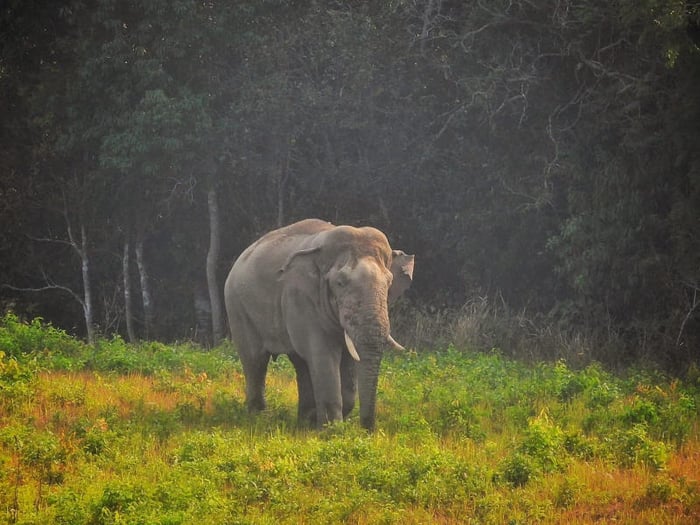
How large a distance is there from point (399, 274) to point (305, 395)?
1814mm

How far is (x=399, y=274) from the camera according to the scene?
12.2 meters

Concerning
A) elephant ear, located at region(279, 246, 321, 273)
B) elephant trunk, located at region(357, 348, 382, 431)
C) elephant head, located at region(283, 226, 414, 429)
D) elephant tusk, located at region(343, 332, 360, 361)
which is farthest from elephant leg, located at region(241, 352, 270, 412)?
elephant trunk, located at region(357, 348, 382, 431)

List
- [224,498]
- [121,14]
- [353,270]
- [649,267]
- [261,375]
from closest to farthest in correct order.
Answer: [224,498] → [353,270] → [261,375] → [649,267] → [121,14]

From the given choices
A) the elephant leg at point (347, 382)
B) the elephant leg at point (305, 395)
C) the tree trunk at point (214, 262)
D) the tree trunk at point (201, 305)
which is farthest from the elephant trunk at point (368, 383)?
the tree trunk at point (201, 305)

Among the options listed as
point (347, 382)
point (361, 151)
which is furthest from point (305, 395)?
point (361, 151)

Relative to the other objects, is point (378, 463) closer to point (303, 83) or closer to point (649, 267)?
point (649, 267)

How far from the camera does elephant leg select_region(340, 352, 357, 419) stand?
12.0 metres

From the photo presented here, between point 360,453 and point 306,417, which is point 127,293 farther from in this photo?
point 360,453

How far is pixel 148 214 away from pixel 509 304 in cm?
872

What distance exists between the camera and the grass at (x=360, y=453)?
8.38 metres

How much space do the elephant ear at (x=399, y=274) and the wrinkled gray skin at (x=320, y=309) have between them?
0.01 m

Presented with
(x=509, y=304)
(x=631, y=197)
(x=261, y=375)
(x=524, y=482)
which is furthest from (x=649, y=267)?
(x=524, y=482)

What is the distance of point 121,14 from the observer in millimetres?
22781

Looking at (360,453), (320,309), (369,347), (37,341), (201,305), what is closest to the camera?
(360,453)
